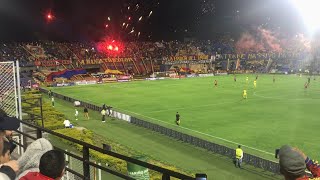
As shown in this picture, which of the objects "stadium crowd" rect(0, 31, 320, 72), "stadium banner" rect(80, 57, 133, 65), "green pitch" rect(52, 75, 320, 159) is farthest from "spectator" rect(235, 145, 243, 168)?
"stadium banner" rect(80, 57, 133, 65)

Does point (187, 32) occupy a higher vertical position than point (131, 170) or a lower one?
higher

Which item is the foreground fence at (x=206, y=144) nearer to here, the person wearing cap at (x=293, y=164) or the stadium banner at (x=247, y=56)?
the person wearing cap at (x=293, y=164)

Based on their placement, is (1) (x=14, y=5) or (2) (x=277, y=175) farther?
(1) (x=14, y=5)

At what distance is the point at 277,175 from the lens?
22344 mm

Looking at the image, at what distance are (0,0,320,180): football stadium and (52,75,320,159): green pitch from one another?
166mm

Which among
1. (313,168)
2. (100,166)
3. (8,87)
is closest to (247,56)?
(8,87)

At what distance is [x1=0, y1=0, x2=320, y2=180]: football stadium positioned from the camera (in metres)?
10.6

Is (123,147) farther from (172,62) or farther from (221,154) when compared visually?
(172,62)

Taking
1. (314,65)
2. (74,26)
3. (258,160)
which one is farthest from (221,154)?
(74,26)

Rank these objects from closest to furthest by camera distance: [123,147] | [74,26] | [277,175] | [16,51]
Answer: [277,175]
[123,147]
[16,51]
[74,26]

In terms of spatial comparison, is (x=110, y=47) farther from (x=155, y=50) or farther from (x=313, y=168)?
(x=313, y=168)

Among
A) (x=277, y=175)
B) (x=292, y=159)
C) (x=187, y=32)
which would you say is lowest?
(x=277, y=175)

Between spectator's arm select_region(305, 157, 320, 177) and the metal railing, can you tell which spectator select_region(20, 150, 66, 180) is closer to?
the metal railing

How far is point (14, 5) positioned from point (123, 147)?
70569mm
